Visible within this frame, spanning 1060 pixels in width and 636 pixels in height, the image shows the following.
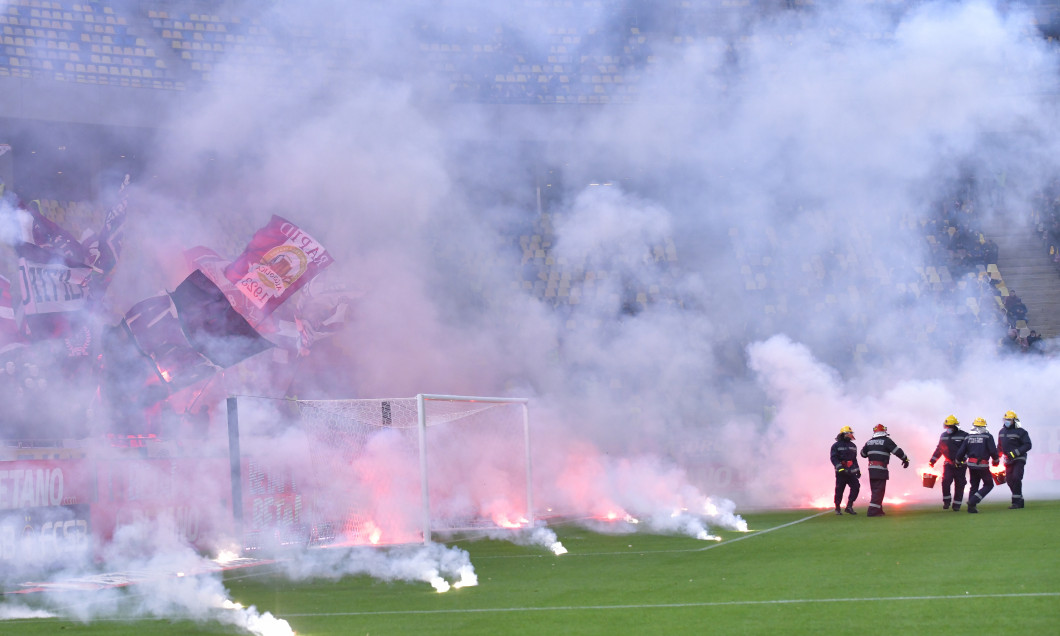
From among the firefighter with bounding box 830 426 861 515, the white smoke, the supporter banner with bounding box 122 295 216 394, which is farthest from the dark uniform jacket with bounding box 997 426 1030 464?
the supporter banner with bounding box 122 295 216 394

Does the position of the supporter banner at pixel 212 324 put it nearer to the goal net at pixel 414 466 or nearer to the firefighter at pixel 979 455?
the goal net at pixel 414 466

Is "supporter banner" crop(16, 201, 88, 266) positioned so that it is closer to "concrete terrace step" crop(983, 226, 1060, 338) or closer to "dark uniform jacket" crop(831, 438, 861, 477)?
"dark uniform jacket" crop(831, 438, 861, 477)

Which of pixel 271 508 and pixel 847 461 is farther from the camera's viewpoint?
pixel 847 461

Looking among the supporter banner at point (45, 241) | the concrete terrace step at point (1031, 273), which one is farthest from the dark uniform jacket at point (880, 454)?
the supporter banner at point (45, 241)

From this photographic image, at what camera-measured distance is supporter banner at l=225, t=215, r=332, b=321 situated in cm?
1586

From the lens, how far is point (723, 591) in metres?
8.38

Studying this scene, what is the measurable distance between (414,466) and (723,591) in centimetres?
637

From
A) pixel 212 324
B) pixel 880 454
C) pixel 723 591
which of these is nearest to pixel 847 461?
pixel 880 454

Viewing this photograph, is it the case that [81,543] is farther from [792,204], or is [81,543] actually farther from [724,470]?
[792,204]

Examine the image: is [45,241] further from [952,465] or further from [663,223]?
[952,465]

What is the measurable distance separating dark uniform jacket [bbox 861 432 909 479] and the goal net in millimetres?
4334

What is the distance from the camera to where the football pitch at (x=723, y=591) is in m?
6.91

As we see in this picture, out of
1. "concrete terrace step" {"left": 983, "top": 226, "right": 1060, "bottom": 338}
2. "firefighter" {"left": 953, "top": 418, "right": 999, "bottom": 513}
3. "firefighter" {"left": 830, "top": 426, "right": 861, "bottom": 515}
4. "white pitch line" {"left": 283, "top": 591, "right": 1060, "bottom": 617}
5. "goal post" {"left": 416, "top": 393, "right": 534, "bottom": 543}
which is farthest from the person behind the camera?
"concrete terrace step" {"left": 983, "top": 226, "right": 1060, "bottom": 338}

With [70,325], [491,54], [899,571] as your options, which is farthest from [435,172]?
[899,571]
